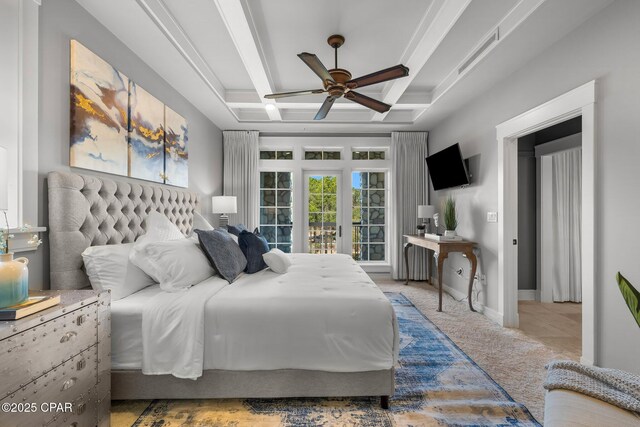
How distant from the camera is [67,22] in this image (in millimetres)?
1925

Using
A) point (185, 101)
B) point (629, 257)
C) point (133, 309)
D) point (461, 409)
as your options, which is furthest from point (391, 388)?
point (185, 101)

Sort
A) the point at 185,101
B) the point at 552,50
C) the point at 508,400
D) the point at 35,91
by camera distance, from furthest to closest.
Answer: the point at 185,101
the point at 552,50
the point at 508,400
the point at 35,91

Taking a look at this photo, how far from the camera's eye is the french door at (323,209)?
5.27 meters

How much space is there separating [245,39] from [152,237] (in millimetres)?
1808

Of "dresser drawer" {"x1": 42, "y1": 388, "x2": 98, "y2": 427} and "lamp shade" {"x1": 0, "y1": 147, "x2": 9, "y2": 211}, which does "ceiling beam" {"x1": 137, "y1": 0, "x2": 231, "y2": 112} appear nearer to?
"lamp shade" {"x1": 0, "y1": 147, "x2": 9, "y2": 211}

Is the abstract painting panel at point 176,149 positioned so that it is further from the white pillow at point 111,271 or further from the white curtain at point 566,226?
the white curtain at point 566,226

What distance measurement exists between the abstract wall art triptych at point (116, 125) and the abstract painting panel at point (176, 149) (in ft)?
0.03

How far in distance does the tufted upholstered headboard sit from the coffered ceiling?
1.26 metres

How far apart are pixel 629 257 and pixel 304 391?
7.41 ft

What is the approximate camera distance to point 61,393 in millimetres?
1244

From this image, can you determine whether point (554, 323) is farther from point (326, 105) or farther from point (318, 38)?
point (318, 38)

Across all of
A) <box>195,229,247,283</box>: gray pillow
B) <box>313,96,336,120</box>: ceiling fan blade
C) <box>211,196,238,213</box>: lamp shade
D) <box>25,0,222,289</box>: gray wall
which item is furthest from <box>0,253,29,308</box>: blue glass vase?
<box>211,196,238,213</box>: lamp shade

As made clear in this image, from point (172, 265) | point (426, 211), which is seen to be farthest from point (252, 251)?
point (426, 211)

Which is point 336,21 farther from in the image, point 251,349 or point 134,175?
point 251,349
